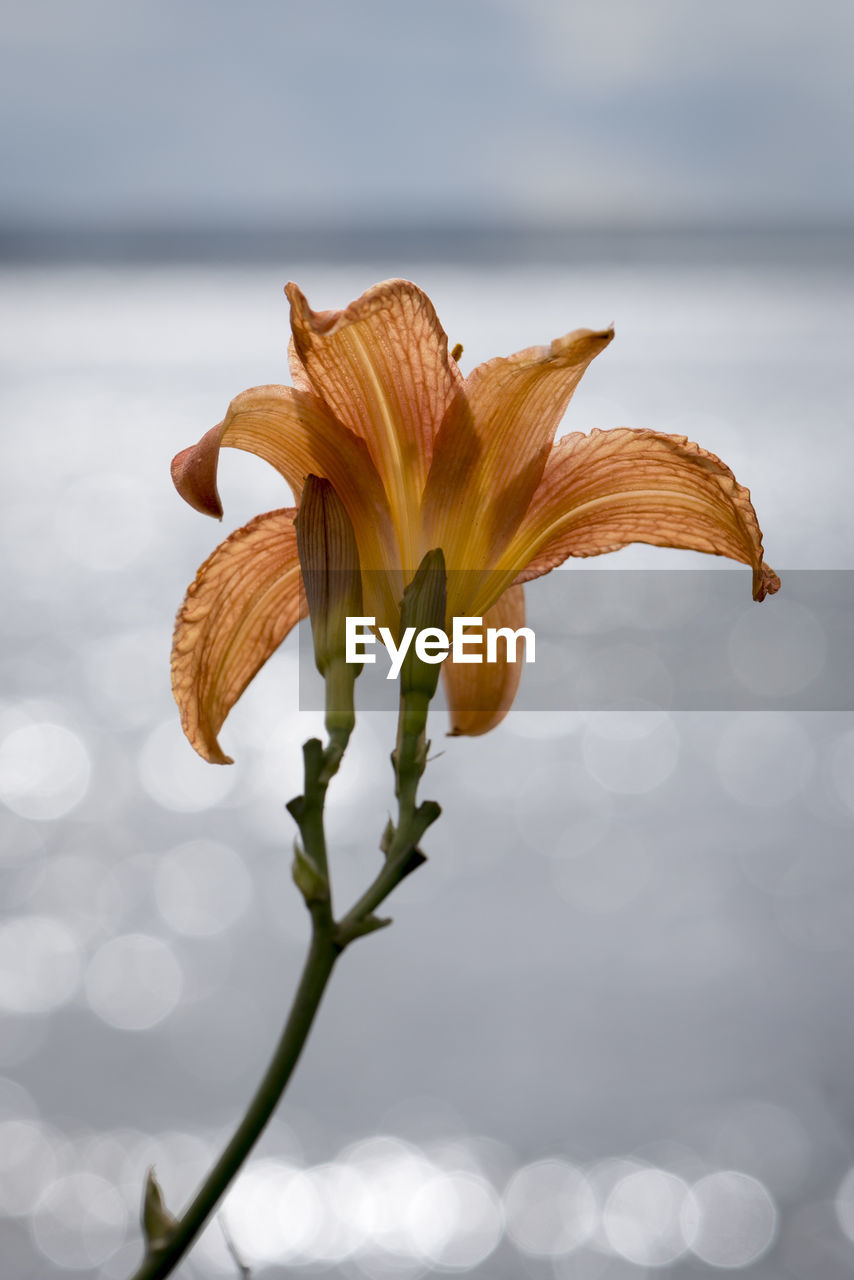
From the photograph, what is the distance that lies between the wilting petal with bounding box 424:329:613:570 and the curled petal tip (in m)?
0.07

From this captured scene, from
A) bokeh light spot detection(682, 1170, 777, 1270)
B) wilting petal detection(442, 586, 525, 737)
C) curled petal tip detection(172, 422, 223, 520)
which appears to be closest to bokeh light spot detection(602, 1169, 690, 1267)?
bokeh light spot detection(682, 1170, 777, 1270)

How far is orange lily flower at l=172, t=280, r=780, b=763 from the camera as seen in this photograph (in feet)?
1.06

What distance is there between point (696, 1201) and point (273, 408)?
2.04 m

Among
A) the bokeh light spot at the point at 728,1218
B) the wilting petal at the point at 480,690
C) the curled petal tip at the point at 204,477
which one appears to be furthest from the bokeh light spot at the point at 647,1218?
the curled petal tip at the point at 204,477

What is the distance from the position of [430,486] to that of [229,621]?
0.08 metres

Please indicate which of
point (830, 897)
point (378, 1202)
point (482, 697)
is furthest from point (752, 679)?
point (482, 697)

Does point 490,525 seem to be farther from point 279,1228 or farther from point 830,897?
point 830,897

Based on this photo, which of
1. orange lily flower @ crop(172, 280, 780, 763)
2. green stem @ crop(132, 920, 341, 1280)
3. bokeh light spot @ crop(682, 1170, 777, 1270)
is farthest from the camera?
bokeh light spot @ crop(682, 1170, 777, 1270)

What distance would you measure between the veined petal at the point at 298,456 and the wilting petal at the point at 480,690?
0.05 m

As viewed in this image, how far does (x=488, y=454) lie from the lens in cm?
34

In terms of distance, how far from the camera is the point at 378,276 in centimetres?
281
